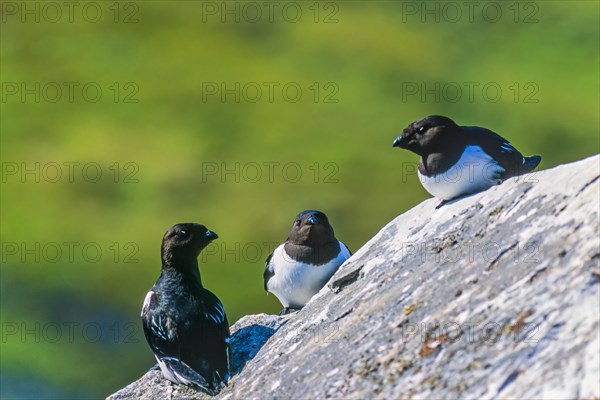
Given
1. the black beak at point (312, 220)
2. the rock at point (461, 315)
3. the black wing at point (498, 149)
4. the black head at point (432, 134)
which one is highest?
the black head at point (432, 134)

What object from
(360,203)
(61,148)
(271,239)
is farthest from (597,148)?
(61,148)

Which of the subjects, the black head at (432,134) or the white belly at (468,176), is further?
the black head at (432,134)

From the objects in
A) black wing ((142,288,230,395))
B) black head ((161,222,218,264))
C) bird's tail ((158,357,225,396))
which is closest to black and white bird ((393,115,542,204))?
black head ((161,222,218,264))

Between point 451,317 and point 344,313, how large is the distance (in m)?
1.79

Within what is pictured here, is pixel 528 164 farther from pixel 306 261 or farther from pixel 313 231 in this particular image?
pixel 306 261

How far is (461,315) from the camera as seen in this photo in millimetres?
8156

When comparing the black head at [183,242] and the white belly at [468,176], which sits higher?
the black head at [183,242]

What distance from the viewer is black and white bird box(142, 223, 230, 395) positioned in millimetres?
10422

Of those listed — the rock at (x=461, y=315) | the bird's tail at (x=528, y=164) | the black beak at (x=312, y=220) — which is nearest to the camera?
the rock at (x=461, y=315)

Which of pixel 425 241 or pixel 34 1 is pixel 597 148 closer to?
pixel 425 241

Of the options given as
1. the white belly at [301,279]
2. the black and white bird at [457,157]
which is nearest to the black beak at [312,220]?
the white belly at [301,279]

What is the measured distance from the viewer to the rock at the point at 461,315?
7.20 m

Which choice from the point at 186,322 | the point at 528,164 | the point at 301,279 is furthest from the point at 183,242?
the point at 528,164

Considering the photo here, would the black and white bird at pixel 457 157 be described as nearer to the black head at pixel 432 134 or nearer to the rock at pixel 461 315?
the black head at pixel 432 134
